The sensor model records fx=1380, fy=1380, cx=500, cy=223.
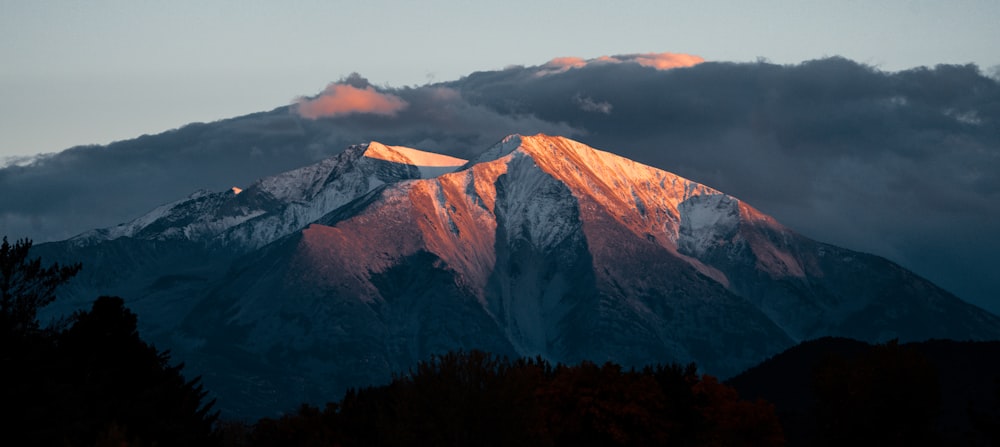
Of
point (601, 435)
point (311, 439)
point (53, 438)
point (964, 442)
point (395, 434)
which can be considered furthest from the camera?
point (964, 442)

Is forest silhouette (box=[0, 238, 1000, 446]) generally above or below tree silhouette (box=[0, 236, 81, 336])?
below

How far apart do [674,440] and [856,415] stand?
2169 cm

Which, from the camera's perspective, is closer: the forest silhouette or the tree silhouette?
the forest silhouette

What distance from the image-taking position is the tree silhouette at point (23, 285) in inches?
4729

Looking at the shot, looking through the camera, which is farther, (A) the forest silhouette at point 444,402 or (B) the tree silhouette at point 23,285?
(B) the tree silhouette at point 23,285

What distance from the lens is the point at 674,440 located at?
160125mm

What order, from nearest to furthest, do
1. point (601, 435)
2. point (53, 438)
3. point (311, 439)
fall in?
point (53, 438)
point (311, 439)
point (601, 435)

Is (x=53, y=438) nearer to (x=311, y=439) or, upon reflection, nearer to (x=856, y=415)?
(x=311, y=439)

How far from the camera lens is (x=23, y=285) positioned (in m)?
122

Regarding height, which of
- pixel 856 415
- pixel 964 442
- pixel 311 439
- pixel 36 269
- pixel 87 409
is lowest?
pixel 964 442

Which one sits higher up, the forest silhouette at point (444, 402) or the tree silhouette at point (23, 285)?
the tree silhouette at point (23, 285)

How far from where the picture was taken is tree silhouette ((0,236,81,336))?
120 m

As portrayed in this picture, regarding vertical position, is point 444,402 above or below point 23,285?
below

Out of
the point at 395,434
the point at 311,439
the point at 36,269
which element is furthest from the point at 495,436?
the point at 36,269
